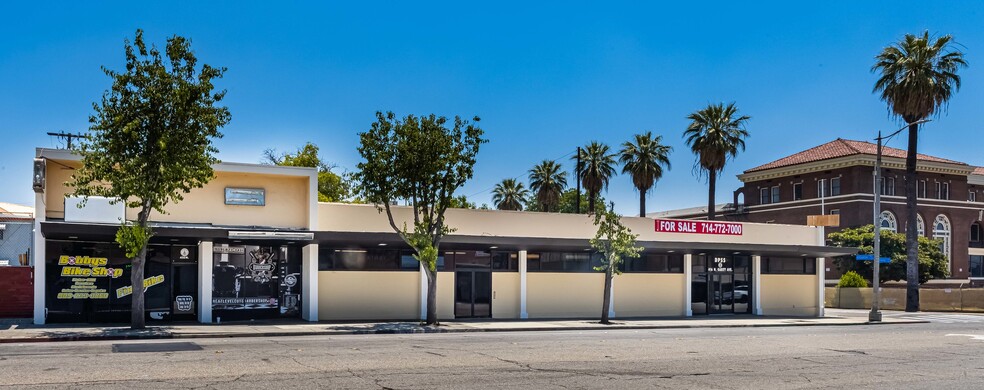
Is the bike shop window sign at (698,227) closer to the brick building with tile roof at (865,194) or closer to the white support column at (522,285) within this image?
the white support column at (522,285)

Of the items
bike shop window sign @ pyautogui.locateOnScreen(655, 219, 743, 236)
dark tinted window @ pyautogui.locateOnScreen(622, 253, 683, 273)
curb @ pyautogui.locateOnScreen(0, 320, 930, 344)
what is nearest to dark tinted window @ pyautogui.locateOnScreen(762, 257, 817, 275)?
bike shop window sign @ pyautogui.locateOnScreen(655, 219, 743, 236)

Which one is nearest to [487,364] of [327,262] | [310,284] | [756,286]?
[310,284]

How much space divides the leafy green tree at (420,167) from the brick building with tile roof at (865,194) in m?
51.9

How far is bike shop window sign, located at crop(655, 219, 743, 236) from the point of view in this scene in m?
36.5

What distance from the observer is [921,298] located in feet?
171

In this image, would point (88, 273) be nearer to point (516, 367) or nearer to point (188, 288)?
point (188, 288)

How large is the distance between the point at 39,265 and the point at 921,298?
49082mm

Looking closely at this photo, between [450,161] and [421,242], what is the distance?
9.14 feet

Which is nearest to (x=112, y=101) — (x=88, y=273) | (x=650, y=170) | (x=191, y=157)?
(x=191, y=157)

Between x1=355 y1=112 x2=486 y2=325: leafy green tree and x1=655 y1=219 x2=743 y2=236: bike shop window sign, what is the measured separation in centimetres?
1250

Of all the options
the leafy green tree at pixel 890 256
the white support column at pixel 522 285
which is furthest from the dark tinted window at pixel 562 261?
the leafy green tree at pixel 890 256

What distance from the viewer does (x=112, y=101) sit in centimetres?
2194

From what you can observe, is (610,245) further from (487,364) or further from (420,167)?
(487,364)

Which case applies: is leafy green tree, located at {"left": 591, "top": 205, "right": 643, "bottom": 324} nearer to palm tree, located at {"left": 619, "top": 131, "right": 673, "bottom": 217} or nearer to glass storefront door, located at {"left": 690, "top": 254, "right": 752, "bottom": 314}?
glass storefront door, located at {"left": 690, "top": 254, "right": 752, "bottom": 314}
